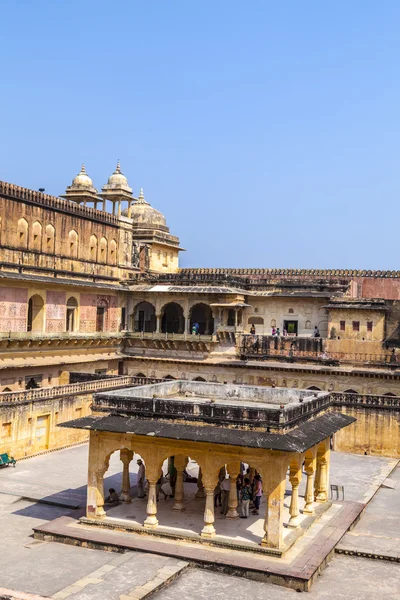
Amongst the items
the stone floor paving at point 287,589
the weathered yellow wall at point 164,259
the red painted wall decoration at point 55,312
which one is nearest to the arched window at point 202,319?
the weathered yellow wall at point 164,259

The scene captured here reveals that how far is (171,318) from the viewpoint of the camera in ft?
125

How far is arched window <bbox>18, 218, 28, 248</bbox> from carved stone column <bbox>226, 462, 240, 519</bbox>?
16.0 metres

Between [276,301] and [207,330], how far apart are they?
4.40 metres

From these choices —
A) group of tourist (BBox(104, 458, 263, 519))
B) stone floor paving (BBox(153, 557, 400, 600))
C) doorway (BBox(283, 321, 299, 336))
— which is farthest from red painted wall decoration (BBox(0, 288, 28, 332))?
stone floor paving (BBox(153, 557, 400, 600))

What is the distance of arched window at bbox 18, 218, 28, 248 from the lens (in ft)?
91.7

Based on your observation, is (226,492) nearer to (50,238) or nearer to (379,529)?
(379,529)

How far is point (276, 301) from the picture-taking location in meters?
34.3

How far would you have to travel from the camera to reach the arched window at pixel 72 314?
102ft

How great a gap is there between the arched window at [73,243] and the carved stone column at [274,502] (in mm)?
19871

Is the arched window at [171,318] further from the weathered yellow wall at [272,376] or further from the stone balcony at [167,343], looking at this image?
the weathered yellow wall at [272,376]

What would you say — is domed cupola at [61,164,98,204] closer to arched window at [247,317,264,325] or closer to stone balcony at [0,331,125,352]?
stone balcony at [0,331,125,352]

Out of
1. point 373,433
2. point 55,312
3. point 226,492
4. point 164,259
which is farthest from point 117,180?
point 226,492

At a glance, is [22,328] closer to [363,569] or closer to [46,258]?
[46,258]

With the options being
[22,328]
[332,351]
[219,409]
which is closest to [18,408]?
[22,328]
